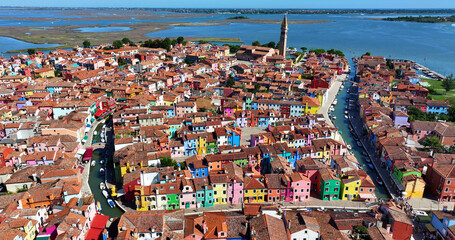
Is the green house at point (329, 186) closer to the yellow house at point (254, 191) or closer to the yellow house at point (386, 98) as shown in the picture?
the yellow house at point (254, 191)

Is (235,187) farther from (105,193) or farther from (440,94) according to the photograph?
(440,94)

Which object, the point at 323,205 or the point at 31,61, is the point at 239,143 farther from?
the point at 31,61

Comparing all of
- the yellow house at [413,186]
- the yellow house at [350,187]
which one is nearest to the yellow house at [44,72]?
the yellow house at [350,187]

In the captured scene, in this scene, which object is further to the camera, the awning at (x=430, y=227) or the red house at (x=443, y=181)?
the red house at (x=443, y=181)

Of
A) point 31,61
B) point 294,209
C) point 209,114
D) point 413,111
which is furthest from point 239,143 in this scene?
point 31,61

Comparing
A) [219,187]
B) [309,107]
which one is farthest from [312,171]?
[309,107]

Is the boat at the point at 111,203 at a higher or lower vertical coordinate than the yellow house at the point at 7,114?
lower
